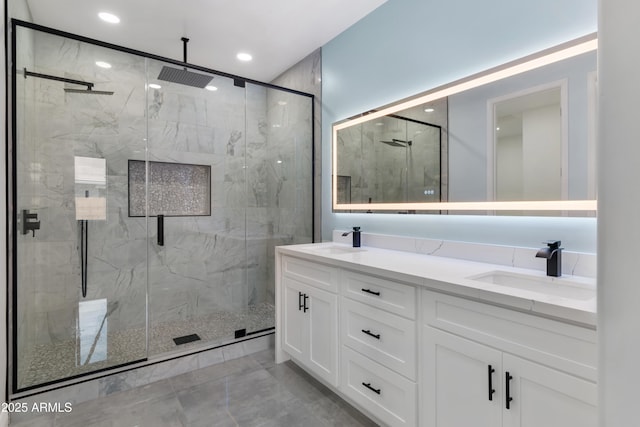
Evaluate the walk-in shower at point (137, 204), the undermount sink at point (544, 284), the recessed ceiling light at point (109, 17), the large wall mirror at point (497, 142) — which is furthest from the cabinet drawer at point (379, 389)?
the recessed ceiling light at point (109, 17)

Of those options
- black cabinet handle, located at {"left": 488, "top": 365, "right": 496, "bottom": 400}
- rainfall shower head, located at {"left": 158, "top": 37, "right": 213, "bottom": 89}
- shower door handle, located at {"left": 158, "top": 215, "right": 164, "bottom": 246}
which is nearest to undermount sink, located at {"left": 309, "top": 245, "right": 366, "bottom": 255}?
black cabinet handle, located at {"left": 488, "top": 365, "right": 496, "bottom": 400}

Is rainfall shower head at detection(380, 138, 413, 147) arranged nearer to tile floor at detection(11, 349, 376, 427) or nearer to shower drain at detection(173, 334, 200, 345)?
tile floor at detection(11, 349, 376, 427)

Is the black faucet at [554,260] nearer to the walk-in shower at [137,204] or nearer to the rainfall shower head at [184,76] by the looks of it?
the walk-in shower at [137,204]

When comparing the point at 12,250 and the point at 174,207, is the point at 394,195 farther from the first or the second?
the point at 12,250

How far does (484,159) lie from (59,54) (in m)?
2.98

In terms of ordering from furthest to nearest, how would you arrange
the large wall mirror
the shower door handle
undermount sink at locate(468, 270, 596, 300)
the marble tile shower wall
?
the shower door handle, the marble tile shower wall, the large wall mirror, undermount sink at locate(468, 270, 596, 300)

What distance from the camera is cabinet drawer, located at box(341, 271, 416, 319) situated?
4.90 feet

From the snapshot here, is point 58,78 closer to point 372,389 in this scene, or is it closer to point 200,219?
point 200,219

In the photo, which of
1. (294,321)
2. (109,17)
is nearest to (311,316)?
(294,321)

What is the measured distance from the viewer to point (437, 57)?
2.07m

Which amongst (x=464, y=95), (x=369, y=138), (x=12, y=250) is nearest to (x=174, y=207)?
(x=12, y=250)

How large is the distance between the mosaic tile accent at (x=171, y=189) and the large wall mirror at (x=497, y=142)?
1842 mm

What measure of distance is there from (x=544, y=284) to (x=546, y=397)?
1.73 ft

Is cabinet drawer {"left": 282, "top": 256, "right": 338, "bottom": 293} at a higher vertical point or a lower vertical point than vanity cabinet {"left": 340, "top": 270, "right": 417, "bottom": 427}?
higher
